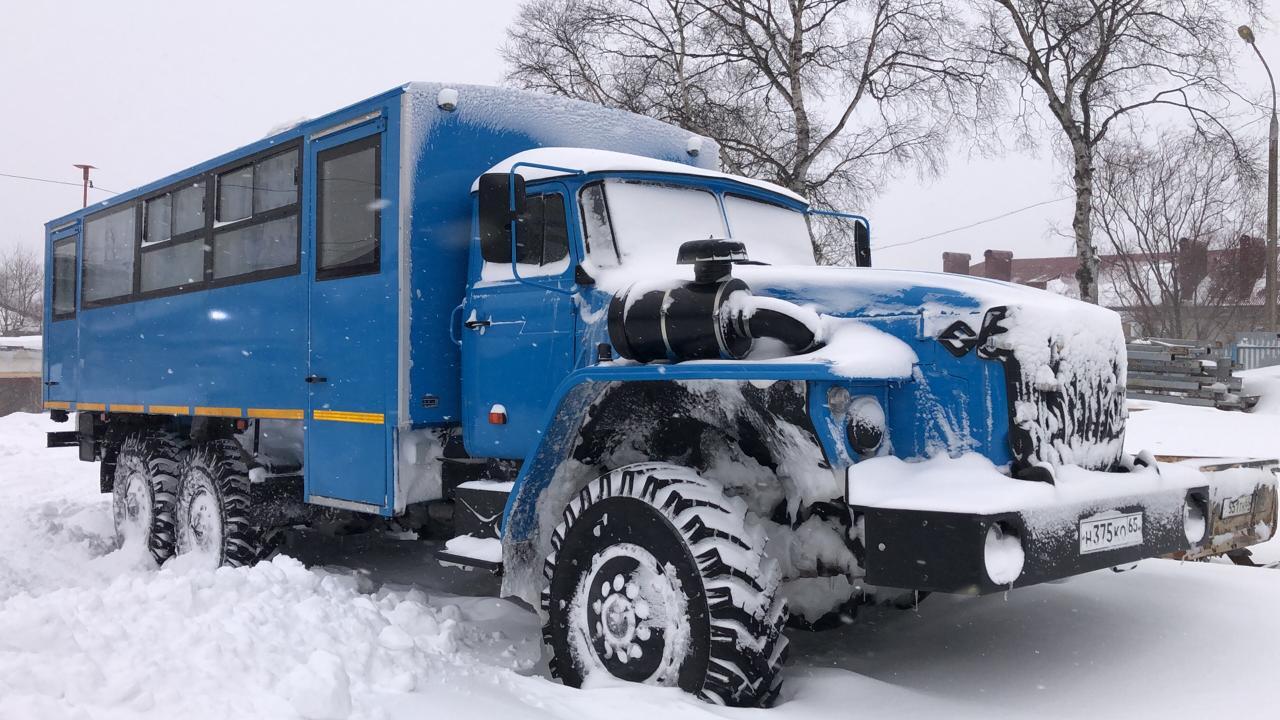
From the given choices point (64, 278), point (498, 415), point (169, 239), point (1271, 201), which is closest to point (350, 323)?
point (498, 415)

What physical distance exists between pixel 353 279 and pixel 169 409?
3.00 meters

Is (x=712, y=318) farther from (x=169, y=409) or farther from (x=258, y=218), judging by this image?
(x=169, y=409)

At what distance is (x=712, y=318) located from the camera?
4145 millimetres

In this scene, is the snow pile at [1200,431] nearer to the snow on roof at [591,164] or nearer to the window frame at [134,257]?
the snow on roof at [591,164]

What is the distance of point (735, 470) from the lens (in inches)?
177

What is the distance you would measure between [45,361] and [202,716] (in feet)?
28.5

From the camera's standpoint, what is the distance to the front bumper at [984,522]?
344cm

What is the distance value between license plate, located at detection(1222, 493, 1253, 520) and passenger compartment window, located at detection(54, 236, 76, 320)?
388 inches

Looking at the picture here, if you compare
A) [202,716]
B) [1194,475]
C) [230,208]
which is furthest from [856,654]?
[230,208]

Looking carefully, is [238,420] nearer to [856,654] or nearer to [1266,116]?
[856,654]

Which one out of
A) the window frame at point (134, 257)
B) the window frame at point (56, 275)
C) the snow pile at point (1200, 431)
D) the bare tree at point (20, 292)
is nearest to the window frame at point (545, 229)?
the window frame at point (134, 257)

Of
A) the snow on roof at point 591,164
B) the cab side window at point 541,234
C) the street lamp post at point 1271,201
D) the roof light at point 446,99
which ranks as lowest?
the cab side window at point 541,234

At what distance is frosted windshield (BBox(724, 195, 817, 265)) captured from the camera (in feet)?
18.2

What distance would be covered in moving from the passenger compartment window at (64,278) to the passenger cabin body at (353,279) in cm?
217
